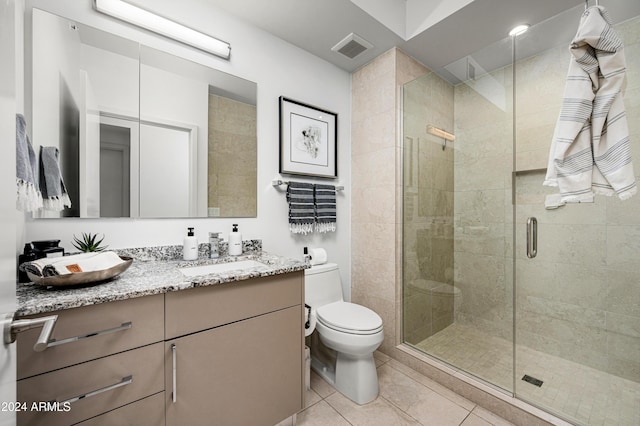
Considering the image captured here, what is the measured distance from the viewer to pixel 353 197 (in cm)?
242

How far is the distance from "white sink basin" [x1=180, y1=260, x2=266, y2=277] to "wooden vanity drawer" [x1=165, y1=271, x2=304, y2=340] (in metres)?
0.23

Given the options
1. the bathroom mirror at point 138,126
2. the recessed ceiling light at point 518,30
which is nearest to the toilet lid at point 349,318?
the bathroom mirror at point 138,126

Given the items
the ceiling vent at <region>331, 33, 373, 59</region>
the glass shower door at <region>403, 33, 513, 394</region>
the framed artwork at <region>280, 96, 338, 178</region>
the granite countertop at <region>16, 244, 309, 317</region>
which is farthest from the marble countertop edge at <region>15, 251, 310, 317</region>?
the ceiling vent at <region>331, 33, 373, 59</region>

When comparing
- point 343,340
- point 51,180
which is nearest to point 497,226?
point 343,340

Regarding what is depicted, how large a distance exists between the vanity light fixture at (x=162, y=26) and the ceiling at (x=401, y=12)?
257 millimetres

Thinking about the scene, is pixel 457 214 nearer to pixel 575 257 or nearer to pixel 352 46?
pixel 575 257

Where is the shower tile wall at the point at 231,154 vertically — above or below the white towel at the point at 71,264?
above

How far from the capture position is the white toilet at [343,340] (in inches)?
61.1

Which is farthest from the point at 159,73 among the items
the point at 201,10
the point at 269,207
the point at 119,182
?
the point at 269,207

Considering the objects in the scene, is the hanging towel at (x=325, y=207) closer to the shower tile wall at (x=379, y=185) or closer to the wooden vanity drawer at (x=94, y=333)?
the shower tile wall at (x=379, y=185)

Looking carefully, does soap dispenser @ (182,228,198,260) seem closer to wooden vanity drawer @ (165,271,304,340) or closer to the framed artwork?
wooden vanity drawer @ (165,271,304,340)

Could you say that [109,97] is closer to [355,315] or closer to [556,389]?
[355,315]

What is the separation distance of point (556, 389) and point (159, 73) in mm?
2945

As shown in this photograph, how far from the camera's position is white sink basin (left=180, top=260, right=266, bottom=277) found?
1.40 m
